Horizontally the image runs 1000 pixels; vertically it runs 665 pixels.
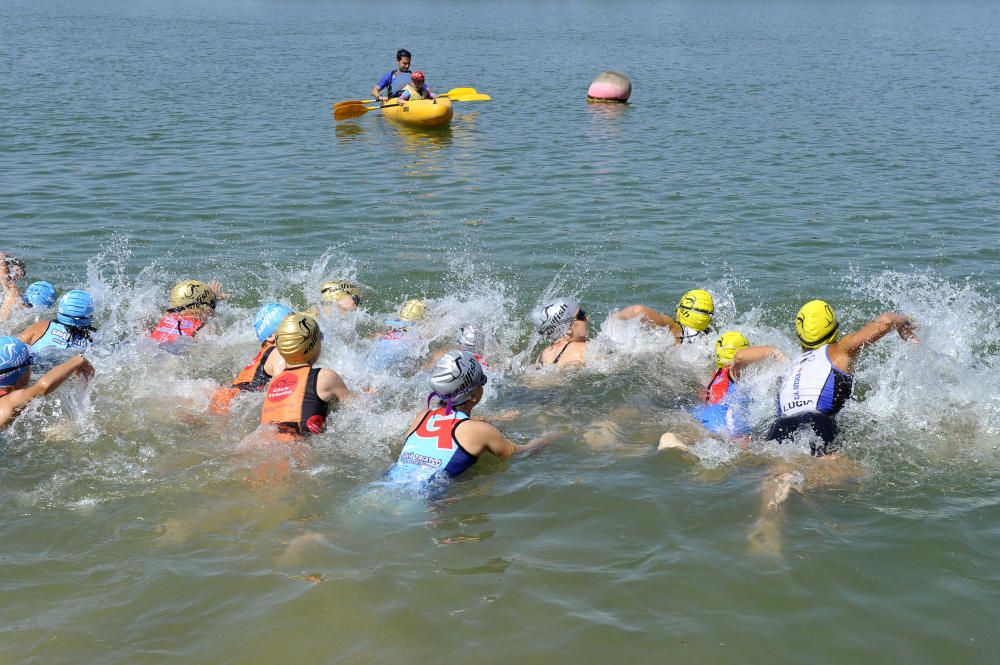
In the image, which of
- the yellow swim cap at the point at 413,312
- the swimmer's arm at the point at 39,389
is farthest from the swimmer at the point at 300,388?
the yellow swim cap at the point at 413,312

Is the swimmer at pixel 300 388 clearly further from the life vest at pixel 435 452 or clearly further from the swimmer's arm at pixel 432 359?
the swimmer's arm at pixel 432 359

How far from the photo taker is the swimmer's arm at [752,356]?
8102 millimetres

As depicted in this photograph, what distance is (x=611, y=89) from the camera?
2733cm

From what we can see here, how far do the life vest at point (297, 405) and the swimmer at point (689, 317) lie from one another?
3868 millimetres

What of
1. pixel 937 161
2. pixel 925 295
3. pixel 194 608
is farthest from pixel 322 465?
pixel 937 161

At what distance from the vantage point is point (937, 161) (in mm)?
19078

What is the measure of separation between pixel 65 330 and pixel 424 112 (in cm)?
1553

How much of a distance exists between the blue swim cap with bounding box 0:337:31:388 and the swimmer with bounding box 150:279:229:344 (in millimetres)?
2058

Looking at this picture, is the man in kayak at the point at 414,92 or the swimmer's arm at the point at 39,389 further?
the man in kayak at the point at 414,92

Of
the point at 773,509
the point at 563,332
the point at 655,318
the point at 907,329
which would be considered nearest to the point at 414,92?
the point at 655,318

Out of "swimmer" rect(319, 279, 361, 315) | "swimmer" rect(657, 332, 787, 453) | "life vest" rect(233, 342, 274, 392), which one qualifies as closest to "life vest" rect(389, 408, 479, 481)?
"swimmer" rect(657, 332, 787, 453)

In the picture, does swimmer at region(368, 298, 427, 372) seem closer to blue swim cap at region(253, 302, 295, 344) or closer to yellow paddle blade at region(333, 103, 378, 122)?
blue swim cap at region(253, 302, 295, 344)

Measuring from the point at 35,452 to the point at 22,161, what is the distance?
13.6 metres

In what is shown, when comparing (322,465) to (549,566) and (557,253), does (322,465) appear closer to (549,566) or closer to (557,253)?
(549,566)
